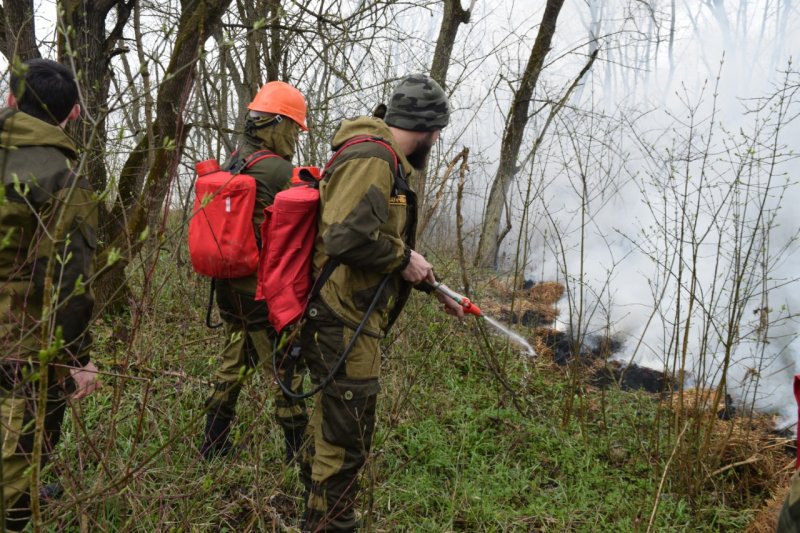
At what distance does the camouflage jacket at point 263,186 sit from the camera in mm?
3340

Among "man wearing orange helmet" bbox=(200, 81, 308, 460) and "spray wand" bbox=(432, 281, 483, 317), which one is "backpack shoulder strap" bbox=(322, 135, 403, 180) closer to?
"spray wand" bbox=(432, 281, 483, 317)

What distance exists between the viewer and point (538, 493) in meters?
3.94

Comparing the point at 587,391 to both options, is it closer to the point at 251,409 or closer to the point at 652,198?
the point at 251,409

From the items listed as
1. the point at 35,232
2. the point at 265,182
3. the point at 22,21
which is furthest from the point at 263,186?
the point at 22,21

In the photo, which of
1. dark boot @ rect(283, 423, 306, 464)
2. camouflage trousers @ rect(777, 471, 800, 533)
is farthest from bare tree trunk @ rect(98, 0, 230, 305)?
camouflage trousers @ rect(777, 471, 800, 533)

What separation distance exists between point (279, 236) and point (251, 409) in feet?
6.23

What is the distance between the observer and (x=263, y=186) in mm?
3352

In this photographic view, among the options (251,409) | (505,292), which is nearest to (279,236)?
(251,409)

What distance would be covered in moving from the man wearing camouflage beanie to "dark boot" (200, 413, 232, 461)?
102cm

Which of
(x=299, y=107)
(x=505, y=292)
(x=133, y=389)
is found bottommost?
(x=133, y=389)

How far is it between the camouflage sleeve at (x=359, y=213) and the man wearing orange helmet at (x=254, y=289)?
1009 millimetres

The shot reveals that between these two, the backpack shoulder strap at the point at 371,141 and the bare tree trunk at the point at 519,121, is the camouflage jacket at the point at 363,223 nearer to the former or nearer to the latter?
the backpack shoulder strap at the point at 371,141

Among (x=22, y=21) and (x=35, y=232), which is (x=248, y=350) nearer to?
(x=35, y=232)

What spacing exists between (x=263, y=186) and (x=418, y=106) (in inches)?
46.3
